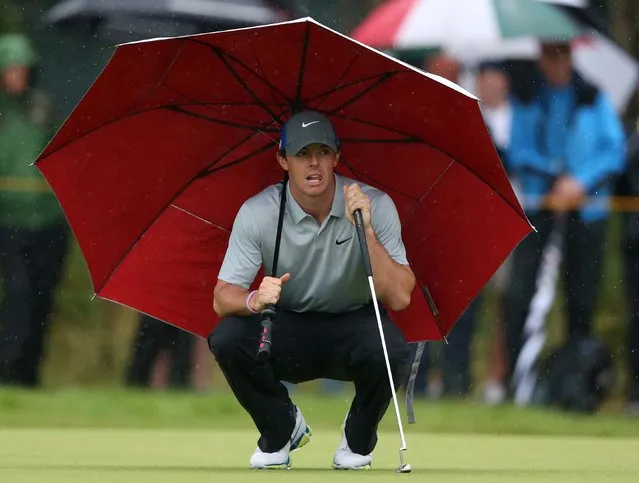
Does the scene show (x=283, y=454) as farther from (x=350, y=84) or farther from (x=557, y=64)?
(x=557, y=64)

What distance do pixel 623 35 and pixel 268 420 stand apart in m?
6.65

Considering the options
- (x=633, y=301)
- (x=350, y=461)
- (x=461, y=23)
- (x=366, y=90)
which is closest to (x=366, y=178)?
(x=366, y=90)

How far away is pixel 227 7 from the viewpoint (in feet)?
47.6

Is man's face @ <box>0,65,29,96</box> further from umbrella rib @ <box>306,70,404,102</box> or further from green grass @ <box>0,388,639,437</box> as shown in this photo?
umbrella rib @ <box>306,70,404,102</box>

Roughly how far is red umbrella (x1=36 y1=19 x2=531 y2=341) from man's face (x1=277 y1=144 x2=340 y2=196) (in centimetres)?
27

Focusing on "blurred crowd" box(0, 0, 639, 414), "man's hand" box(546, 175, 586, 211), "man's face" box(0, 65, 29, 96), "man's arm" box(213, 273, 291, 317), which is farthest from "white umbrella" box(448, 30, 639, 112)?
"man's arm" box(213, 273, 291, 317)

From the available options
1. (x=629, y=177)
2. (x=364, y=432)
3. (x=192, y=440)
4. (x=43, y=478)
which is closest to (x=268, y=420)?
(x=364, y=432)

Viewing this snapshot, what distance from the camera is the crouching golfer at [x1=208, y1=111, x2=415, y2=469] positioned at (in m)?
8.24

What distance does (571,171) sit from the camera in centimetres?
1263

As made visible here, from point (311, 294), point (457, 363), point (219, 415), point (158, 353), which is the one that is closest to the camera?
→ point (311, 294)

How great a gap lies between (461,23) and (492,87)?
2.76 feet

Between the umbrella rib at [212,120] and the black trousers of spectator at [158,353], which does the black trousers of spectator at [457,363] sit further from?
the umbrella rib at [212,120]

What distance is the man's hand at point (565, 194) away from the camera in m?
12.6

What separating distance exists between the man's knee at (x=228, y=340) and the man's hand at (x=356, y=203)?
645mm
